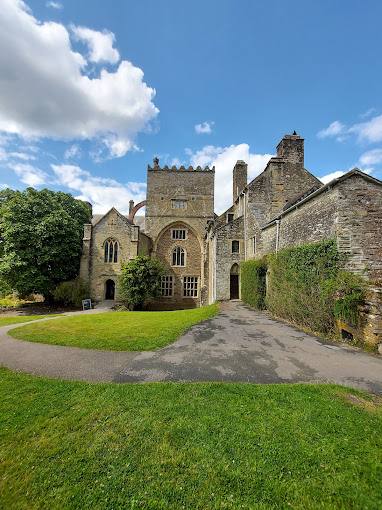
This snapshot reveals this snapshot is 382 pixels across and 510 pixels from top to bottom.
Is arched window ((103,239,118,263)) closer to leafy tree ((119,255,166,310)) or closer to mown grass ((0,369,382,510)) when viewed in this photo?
Answer: leafy tree ((119,255,166,310))

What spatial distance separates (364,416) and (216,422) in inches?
95.3

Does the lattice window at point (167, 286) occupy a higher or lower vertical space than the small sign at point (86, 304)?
higher

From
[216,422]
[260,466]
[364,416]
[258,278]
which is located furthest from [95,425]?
[258,278]

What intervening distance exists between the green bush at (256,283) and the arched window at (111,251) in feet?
44.0

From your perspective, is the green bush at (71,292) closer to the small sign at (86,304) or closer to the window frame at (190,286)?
the small sign at (86,304)

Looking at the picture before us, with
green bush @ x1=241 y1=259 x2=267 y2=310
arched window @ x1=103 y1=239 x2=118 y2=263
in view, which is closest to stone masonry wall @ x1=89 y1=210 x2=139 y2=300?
arched window @ x1=103 y1=239 x2=118 y2=263

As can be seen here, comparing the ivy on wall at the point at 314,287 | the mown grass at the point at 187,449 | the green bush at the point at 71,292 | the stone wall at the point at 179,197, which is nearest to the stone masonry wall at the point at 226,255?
the ivy on wall at the point at 314,287

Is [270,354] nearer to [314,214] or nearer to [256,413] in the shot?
[256,413]

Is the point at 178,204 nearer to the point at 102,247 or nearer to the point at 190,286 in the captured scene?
the point at 190,286

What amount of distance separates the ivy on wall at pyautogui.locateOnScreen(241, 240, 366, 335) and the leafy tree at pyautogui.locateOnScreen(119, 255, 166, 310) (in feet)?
36.4

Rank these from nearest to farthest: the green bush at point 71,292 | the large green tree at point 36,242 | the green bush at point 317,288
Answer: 1. the green bush at point 317,288
2. the large green tree at point 36,242
3. the green bush at point 71,292

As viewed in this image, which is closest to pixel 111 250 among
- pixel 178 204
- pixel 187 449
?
pixel 178 204

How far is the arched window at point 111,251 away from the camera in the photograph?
20.8 metres

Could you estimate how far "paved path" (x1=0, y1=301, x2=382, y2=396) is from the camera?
180 inches
